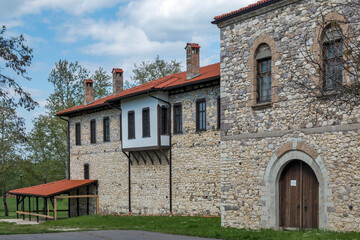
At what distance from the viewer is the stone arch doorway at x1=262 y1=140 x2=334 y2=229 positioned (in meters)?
13.6

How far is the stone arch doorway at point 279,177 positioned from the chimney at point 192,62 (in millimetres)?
10438

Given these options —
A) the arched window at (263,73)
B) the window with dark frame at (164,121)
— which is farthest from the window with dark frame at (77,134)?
the arched window at (263,73)

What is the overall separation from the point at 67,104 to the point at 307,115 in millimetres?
36438

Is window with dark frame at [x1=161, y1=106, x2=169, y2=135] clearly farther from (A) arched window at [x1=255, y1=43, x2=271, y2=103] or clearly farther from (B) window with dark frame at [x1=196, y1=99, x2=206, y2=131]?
(A) arched window at [x1=255, y1=43, x2=271, y2=103]

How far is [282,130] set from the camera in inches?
586

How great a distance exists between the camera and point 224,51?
1705 centimetres

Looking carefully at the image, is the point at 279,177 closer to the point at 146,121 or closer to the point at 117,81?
the point at 146,121

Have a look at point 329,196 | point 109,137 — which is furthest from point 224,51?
point 109,137

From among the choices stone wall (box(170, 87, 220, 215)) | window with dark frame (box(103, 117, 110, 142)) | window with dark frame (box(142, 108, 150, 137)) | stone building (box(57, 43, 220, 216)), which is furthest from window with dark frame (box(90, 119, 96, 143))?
stone wall (box(170, 87, 220, 215))

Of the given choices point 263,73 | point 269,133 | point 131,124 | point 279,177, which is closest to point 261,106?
point 269,133

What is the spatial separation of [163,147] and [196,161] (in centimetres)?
231

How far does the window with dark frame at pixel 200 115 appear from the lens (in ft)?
75.0

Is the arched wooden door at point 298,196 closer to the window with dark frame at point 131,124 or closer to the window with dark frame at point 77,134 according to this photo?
the window with dark frame at point 131,124

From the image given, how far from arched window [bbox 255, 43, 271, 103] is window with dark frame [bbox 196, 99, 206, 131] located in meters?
7.04
